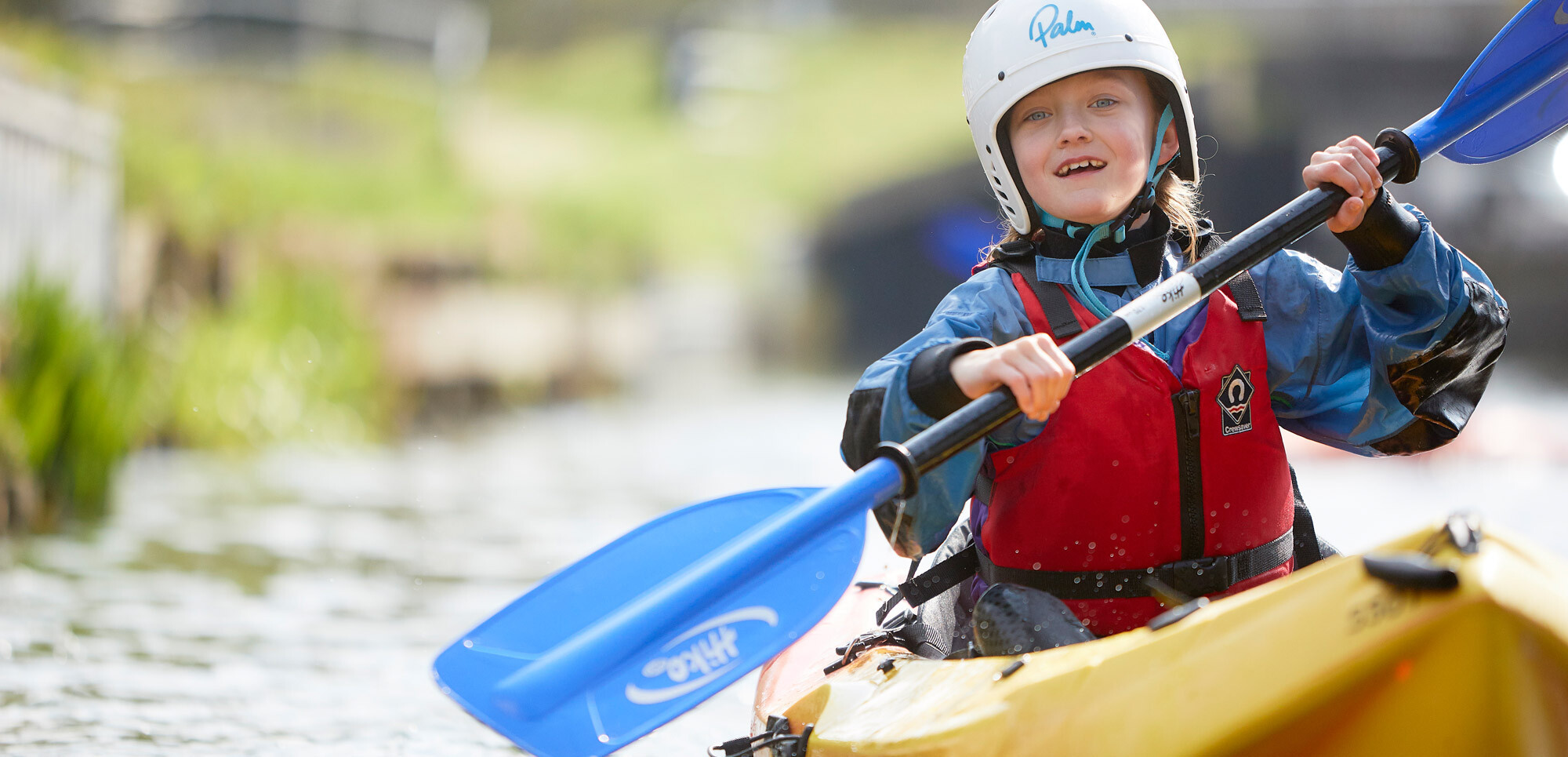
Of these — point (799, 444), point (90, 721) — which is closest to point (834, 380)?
point (799, 444)

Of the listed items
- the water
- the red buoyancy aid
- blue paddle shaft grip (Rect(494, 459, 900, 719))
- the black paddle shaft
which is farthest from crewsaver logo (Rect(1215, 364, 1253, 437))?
the water

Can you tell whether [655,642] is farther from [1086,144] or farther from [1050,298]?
[1086,144]

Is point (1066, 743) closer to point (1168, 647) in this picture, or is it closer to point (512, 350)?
point (1168, 647)

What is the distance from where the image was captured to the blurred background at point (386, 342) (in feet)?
12.8

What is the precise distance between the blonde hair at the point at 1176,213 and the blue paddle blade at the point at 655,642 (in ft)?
1.81

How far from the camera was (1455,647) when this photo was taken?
3.89ft

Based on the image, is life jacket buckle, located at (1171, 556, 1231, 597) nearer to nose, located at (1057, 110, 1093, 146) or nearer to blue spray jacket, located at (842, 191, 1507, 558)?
blue spray jacket, located at (842, 191, 1507, 558)

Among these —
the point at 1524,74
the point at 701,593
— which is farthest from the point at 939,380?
the point at 1524,74

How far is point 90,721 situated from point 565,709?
1890mm

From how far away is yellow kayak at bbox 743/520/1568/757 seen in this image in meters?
1.17

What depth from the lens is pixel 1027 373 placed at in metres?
1.61

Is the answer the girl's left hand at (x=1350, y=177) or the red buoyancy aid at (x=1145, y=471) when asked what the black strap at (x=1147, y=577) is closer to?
the red buoyancy aid at (x=1145, y=471)

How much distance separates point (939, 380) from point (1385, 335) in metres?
0.68

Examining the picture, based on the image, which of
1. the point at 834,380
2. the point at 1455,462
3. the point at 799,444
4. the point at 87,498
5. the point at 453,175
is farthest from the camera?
the point at 834,380
